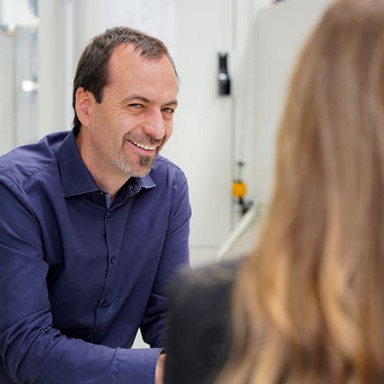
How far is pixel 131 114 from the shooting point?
5.41ft

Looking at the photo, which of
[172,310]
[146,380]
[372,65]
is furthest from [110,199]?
[372,65]

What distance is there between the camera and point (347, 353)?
2.09ft

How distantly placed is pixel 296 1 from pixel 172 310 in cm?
201

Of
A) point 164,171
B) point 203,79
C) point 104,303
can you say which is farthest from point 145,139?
point 203,79

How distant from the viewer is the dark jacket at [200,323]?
70 centimetres

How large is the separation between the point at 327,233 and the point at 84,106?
3.68ft

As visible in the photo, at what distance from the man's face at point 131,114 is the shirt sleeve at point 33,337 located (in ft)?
0.77

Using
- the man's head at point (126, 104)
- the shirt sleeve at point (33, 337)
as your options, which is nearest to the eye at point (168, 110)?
the man's head at point (126, 104)

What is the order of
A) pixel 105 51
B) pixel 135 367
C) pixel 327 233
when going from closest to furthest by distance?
pixel 327 233
pixel 135 367
pixel 105 51

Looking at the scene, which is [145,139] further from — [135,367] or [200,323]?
[200,323]

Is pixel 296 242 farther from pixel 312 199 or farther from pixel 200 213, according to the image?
pixel 200 213

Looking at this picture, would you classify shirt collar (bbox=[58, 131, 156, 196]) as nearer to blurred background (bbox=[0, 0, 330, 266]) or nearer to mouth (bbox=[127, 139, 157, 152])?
mouth (bbox=[127, 139, 157, 152])

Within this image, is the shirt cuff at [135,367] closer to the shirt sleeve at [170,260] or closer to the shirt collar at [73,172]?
the shirt sleeve at [170,260]

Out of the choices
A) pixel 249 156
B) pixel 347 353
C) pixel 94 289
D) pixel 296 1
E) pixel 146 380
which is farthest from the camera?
pixel 249 156
